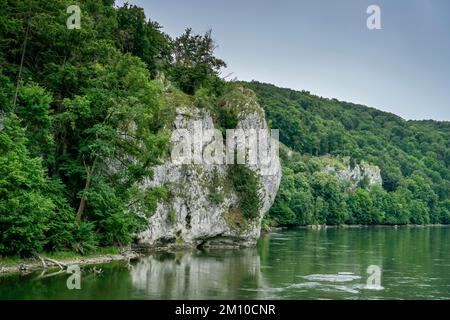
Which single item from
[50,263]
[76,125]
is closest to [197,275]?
[50,263]

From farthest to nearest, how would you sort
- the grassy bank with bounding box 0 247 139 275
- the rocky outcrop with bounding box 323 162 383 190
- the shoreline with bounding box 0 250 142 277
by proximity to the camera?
the rocky outcrop with bounding box 323 162 383 190, the grassy bank with bounding box 0 247 139 275, the shoreline with bounding box 0 250 142 277

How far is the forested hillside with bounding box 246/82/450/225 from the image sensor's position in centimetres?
11057

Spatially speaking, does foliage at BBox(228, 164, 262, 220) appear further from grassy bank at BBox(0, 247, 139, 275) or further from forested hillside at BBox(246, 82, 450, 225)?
forested hillside at BBox(246, 82, 450, 225)

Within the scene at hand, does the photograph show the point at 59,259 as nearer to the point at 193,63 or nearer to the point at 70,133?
the point at 70,133

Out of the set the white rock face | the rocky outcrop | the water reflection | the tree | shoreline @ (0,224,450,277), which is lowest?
the water reflection

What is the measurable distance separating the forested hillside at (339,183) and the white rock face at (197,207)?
4135 centimetres

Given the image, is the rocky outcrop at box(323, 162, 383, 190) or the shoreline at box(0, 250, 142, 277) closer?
the shoreline at box(0, 250, 142, 277)

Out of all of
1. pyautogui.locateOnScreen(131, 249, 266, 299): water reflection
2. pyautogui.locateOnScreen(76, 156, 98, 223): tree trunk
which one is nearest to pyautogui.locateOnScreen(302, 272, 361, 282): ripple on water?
pyautogui.locateOnScreen(131, 249, 266, 299): water reflection

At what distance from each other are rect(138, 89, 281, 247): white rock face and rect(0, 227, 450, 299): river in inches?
121

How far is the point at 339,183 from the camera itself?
431 ft

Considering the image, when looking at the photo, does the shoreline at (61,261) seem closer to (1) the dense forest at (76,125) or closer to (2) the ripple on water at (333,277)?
(1) the dense forest at (76,125)

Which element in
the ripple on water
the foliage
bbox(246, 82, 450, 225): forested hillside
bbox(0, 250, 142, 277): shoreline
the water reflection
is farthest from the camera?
bbox(246, 82, 450, 225): forested hillside
